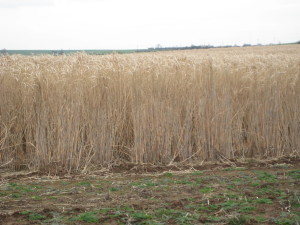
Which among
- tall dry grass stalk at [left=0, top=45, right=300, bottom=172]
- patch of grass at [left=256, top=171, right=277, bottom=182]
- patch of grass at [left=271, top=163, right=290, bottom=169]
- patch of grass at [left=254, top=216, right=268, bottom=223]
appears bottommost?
patch of grass at [left=271, top=163, right=290, bottom=169]

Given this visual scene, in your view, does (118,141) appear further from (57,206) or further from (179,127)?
(57,206)

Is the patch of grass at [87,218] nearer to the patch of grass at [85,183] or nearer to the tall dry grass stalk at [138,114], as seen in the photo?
the patch of grass at [85,183]

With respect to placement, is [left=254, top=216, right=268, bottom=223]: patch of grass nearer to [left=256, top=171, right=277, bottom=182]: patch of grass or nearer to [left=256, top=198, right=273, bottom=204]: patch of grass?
[left=256, top=198, right=273, bottom=204]: patch of grass

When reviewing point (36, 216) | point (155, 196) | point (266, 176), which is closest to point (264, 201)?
point (155, 196)

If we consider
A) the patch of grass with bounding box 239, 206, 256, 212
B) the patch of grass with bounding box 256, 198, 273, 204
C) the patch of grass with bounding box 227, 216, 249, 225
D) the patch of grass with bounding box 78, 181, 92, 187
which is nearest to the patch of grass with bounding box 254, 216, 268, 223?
the patch of grass with bounding box 227, 216, 249, 225

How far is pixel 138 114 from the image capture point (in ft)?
21.2

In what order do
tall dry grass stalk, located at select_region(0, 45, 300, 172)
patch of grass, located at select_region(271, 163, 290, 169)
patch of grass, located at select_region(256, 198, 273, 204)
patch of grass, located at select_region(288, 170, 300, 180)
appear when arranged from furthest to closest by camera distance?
patch of grass, located at select_region(271, 163, 290, 169) → tall dry grass stalk, located at select_region(0, 45, 300, 172) → patch of grass, located at select_region(288, 170, 300, 180) → patch of grass, located at select_region(256, 198, 273, 204)

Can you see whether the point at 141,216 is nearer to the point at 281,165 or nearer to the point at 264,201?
the point at 264,201

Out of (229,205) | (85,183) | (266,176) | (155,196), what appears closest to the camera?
(229,205)

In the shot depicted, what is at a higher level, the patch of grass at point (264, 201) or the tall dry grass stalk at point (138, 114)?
the tall dry grass stalk at point (138, 114)

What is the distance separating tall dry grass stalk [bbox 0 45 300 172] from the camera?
6.21 meters

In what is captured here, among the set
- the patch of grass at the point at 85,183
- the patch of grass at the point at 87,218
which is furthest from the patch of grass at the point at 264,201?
the patch of grass at the point at 85,183

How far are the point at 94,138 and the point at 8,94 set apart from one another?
4.87 feet

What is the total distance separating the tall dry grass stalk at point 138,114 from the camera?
621 cm
